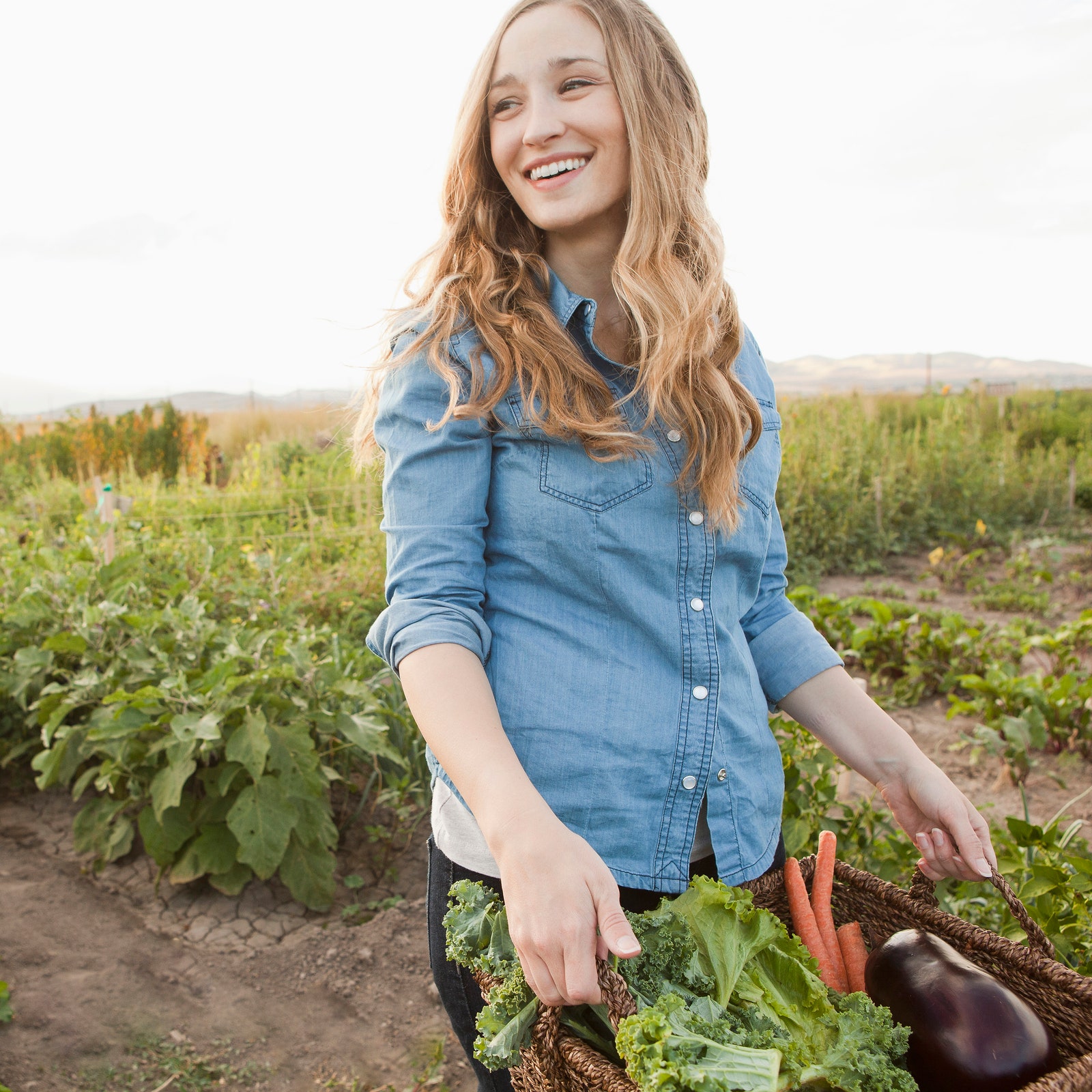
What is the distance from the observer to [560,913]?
90 cm

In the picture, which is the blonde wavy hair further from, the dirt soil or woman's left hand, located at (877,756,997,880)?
the dirt soil

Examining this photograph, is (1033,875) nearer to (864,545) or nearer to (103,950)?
(103,950)

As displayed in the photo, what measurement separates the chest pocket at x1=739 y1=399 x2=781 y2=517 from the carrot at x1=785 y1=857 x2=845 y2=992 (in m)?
0.52

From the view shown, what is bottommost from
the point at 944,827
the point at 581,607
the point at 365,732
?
the point at 365,732

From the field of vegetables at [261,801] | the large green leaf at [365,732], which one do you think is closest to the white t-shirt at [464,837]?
the field of vegetables at [261,801]

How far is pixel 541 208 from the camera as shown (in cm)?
130

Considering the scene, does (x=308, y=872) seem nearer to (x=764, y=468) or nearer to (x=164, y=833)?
(x=164, y=833)

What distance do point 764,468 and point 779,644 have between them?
0.28m

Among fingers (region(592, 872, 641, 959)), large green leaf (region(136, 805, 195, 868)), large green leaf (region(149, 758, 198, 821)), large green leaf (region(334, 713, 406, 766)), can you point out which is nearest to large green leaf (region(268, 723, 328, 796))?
large green leaf (region(334, 713, 406, 766))

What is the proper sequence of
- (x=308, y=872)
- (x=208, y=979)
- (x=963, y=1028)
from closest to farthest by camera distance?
1. (x=963, y=1028)
2. (x=208, y=979)
3. (x=308, y=872)

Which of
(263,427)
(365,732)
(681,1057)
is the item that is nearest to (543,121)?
(681,1057)

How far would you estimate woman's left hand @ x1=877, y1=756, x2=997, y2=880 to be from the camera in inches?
50.9

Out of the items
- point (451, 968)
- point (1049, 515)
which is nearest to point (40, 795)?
point (451, 968)

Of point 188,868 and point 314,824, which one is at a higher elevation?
point 314,824
